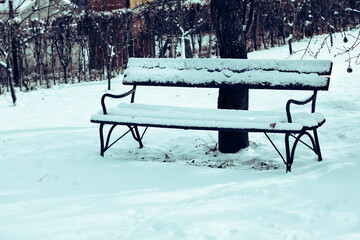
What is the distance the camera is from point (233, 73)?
5.00 metres

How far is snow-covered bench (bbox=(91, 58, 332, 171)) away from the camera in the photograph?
4.45 m

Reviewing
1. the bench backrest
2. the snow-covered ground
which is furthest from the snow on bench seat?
the snow-covered ground

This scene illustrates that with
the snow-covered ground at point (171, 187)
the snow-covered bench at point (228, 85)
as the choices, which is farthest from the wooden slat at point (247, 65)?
the snow-covered ground at point (171, 187)

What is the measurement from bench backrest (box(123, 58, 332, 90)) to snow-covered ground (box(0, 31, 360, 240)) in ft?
2.60

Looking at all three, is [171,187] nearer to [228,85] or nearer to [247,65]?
[228,85]

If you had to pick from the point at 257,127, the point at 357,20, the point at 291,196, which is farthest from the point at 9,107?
the point at 357,20

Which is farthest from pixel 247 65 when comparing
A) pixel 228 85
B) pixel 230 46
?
pixel 230 46

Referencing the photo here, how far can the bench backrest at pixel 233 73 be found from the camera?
15.7 feet

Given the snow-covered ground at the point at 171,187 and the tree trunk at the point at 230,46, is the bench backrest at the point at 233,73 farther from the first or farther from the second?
the snow-covered ground at the point at 171,187

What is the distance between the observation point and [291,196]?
3.75 meters

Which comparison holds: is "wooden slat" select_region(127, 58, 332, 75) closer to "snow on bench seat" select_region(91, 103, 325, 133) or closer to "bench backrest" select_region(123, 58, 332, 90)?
"bench backrest" select_region(123, 58, 332, 90)

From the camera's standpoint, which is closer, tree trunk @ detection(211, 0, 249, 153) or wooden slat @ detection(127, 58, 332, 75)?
wooden slat @ detection(127, 58, 332, 75)

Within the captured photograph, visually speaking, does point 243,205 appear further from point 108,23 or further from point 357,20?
point 357,20

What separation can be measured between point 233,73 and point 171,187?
5.14 feet
